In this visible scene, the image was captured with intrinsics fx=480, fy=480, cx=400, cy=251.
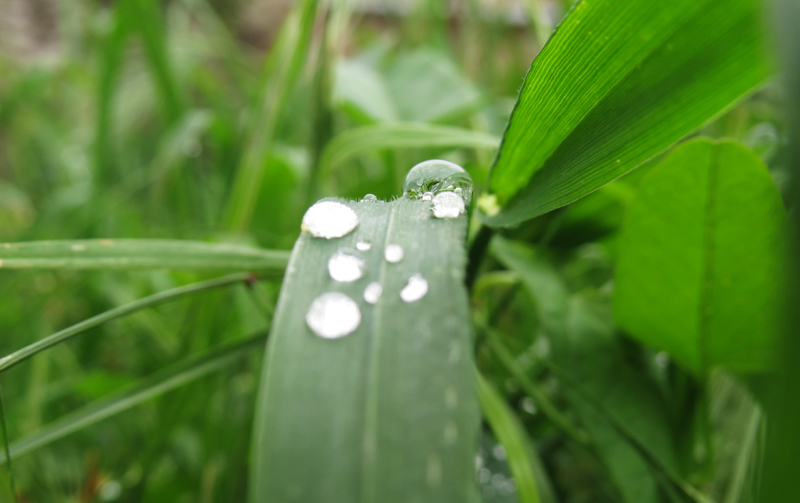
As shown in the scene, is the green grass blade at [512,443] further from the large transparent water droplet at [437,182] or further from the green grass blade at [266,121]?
the green grass blade at [266,121]

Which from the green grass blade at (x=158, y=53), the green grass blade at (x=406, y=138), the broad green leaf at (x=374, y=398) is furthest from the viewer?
the green grass blade at (x=158, y=53)

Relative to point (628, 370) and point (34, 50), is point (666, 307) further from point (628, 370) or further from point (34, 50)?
point (34, 50)

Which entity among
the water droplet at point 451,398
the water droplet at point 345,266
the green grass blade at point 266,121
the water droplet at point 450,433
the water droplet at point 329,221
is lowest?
the water droplet at point 450,433

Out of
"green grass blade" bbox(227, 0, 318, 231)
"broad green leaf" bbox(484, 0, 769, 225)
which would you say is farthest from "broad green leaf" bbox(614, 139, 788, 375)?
"green grass blade" bbox(227, 0, 318, 231)

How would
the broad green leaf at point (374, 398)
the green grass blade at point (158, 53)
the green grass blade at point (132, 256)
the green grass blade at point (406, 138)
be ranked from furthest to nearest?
the green grass blade at point (158, 53) < the green grass blade at point (406, 138) < the green grass blade at point (132, 256) < the broad green leaf at point (374, 398)

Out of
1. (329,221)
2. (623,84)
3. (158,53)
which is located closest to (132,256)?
(329,221)

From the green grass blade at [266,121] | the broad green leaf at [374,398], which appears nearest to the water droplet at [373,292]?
the broad green leaf at [374,398]

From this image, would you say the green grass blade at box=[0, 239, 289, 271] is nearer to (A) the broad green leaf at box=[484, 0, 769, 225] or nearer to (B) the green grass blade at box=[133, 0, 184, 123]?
(A) the broad green leaf at box=[484, 0, 769, 225]
